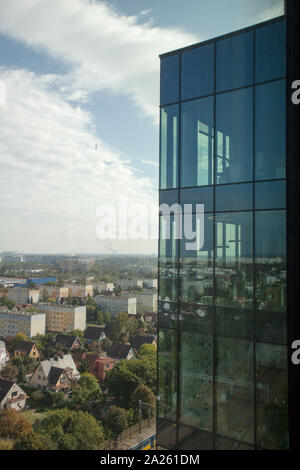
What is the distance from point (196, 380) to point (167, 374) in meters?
0.18

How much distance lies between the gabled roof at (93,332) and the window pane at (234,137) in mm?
6717

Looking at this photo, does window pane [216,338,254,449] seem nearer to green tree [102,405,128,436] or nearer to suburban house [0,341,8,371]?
green tree [102,405,128,436]

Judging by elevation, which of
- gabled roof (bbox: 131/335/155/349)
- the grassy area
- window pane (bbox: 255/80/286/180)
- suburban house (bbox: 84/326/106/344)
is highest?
window pane (bbox: 255/80/286/180)

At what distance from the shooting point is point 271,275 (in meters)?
1.50

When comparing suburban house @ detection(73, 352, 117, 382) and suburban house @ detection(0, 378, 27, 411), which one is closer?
suburban house @ detection(0, 378, 27, 411)

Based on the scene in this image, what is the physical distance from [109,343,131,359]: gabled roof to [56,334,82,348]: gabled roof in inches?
39.7

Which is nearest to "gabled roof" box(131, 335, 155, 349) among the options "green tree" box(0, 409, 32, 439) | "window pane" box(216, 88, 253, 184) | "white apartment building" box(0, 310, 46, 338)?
"white apartment building" box(0, 310, 46, 338)

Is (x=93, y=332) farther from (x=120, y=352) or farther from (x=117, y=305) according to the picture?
(x=117, y=305)

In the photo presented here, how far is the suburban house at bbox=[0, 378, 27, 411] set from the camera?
4.00m

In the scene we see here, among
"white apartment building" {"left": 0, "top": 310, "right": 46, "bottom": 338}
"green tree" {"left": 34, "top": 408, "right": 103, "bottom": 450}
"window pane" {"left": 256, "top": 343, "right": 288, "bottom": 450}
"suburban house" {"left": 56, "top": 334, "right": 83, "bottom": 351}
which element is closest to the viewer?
"window pane" {"left": 256, "top": 343, "right": 288, "bottom": 450}

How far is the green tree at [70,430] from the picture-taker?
4402mm

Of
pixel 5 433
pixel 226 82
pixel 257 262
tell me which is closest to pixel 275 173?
pixel 257 262

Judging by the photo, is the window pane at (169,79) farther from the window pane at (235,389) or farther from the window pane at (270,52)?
the window pane at (235,389)

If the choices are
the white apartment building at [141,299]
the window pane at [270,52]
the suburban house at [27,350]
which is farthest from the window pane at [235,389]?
the white apartment building at [141,299]
